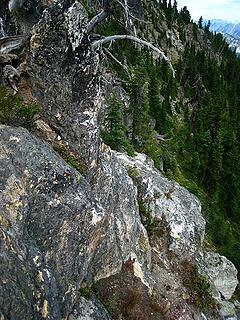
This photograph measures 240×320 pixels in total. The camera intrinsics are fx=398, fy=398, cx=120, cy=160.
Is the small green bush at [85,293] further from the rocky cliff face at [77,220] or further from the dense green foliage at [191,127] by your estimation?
the dense green foliage at [191,127]

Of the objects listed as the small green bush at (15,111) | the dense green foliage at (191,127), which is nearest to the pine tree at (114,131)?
the dense green foliage at (191,127)

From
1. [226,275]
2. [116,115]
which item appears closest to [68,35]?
[116,115]

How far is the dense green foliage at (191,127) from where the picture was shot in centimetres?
Result: 3988

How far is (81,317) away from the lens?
13.9m

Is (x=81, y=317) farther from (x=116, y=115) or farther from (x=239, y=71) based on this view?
(x=239, y=71)

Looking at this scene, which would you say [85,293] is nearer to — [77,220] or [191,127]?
[77,220]

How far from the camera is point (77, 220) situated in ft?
42.9

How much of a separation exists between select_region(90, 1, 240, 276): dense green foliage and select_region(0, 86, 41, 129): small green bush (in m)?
4.35

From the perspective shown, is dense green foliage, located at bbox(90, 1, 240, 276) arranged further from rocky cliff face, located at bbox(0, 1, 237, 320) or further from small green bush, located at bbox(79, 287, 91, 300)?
small green bush, located at bbox(79, 287, 91, 300)

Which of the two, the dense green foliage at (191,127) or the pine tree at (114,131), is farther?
the dense green foliage at (191,127)

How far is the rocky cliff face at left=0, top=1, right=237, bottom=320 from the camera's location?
11.1m

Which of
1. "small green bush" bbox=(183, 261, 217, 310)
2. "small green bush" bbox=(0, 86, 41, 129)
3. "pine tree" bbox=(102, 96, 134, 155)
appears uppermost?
"small green bush" bbox=(0, 86, 41, 129)

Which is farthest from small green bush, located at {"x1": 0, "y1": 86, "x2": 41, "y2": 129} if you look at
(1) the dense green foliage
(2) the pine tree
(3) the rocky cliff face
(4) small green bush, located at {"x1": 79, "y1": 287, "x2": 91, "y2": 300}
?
(2) the pine tree

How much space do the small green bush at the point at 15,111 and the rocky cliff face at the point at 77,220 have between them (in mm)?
613
